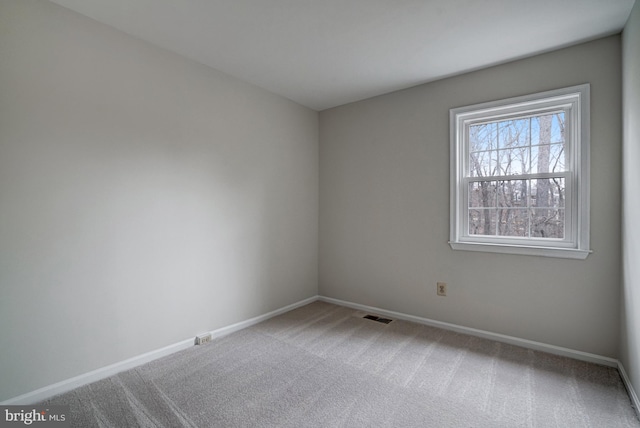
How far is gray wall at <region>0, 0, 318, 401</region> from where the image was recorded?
5.90ft

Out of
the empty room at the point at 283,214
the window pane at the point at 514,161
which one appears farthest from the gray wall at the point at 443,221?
the window pane at the point at 514,161

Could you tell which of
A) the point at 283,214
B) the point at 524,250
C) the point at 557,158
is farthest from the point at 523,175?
the point at 283,214

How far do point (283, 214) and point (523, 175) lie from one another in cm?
243

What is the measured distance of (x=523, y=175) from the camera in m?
2.65

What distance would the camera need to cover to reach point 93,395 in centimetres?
190

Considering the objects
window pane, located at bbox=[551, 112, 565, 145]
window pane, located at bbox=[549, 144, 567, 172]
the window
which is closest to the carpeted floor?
the window

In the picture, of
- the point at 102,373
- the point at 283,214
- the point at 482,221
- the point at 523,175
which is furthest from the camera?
the point at 283,214

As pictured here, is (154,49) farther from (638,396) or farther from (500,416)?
(638,396)

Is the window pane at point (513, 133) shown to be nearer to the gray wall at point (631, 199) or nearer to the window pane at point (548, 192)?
the window pane at point (548, 192)

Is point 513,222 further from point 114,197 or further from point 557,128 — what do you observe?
point 114,197

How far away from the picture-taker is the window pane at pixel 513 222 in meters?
2.66

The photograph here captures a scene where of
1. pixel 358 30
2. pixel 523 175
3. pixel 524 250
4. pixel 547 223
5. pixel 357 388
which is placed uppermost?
pixel 358 30

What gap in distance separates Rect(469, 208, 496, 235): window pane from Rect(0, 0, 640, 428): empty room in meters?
0.02

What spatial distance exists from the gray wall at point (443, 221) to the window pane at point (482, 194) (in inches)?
9.3
